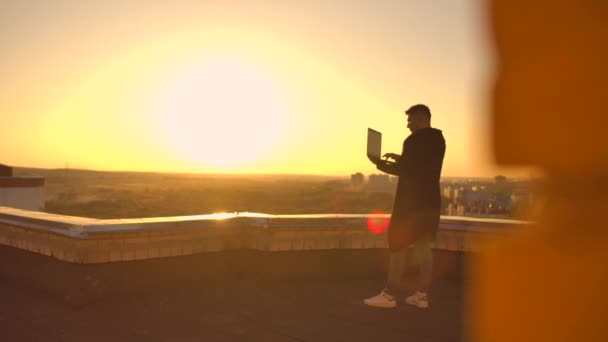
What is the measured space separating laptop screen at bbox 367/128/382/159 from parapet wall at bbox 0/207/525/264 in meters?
1.21

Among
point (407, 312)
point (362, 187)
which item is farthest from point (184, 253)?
point (362, 187)

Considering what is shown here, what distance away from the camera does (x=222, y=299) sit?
4699 millimetres

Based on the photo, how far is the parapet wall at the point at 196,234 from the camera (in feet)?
14.5

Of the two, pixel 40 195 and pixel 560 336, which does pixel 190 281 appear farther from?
pixel 40 195

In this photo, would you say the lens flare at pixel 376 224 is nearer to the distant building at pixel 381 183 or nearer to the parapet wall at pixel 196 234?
the parapet wall at pixel 196 234

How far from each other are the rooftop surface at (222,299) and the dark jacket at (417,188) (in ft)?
1.97

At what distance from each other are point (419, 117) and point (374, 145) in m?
0.50

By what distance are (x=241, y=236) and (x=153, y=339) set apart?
1.92 metres

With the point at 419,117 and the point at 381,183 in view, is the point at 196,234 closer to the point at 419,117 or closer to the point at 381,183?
the point at 419,117

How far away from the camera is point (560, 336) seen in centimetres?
133

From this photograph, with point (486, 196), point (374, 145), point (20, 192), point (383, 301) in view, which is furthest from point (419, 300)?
point (486, 196)

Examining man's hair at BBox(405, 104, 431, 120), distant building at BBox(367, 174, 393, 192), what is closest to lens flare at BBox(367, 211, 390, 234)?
man's hair at BBox(405, 104, 431, 120)

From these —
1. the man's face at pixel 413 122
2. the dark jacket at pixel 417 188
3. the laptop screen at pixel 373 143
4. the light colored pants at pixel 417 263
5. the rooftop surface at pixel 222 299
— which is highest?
the man's face at pixel 413 122

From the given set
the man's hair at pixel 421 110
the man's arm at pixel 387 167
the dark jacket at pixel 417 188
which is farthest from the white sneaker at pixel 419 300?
the man's hair at pixel 421 110
